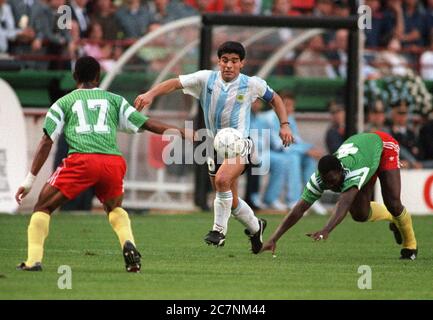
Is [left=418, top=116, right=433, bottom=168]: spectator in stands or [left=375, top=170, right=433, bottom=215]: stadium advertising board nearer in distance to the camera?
[left=375, top=170, right=433, bottom=215]: stadium advertising board

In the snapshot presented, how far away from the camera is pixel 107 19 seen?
22000 mm

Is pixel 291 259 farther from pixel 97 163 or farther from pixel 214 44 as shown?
pixel 214 44

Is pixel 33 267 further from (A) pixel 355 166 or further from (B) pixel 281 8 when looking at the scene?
(B) pixel 281 8

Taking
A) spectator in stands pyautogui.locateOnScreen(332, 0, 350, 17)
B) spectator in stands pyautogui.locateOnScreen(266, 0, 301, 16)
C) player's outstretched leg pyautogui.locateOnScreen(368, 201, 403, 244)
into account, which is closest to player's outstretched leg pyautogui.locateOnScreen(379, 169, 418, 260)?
player's outstretched leg pyautogui.locateOnScreen(368, 201, 403, 244)

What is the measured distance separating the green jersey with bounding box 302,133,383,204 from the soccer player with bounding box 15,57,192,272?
211 cm

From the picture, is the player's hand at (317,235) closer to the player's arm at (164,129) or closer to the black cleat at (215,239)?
the player's arm at (164,129)

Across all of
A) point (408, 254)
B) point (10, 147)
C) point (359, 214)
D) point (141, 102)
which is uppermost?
point (141, 102)

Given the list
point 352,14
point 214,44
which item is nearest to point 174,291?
point 214,44

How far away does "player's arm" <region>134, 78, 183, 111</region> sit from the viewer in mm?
12102

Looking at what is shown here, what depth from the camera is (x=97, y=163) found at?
1088 cm

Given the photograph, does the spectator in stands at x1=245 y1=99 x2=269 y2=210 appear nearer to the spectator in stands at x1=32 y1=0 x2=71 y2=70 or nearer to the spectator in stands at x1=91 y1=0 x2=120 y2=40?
the spectator in stands at x1=91 y1=0 x2=120 y2=40

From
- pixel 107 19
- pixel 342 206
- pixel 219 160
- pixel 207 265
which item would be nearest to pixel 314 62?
pixel 107 19

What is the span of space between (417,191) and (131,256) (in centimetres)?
1081
